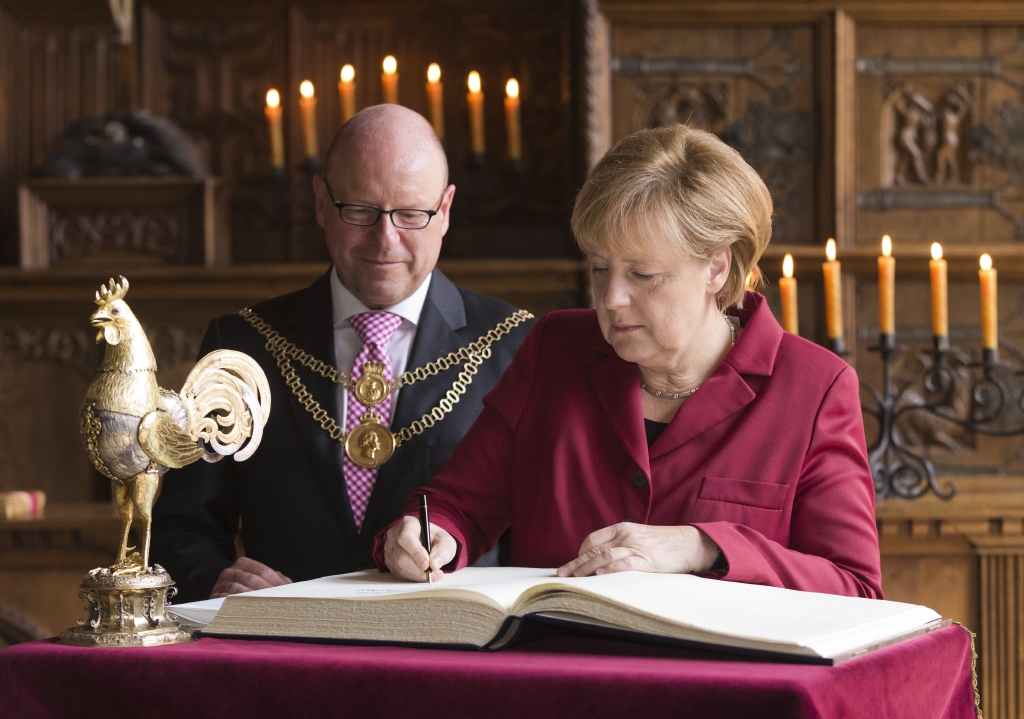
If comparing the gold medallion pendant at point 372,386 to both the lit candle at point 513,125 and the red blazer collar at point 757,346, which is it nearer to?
the red blazer collar at point 757,346

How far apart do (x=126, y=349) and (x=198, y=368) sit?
9 centimetres

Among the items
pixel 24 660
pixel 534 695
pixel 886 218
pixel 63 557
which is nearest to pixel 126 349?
pixel 24 660

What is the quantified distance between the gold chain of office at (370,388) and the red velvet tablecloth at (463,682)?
3.31 ft

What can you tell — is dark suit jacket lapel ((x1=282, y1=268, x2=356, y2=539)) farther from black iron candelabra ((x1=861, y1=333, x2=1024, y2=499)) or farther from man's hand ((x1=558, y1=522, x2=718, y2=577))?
black iron candelabra ((x1=861, y1=333, x2=1024, y2=499))

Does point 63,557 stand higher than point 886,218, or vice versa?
point 886,218

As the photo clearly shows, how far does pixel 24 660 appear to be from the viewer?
126 centimetres

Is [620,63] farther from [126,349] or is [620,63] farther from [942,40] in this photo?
[126,349]

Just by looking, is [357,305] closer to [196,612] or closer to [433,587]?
[196,612]

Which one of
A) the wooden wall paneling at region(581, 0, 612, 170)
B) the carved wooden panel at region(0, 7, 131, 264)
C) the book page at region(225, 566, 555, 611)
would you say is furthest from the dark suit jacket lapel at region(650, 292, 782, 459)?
the carved wooden panel at region(0, 7, 131, 264)

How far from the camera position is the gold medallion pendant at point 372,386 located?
2.38 meters

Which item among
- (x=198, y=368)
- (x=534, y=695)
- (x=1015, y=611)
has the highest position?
(x=198, y=368)

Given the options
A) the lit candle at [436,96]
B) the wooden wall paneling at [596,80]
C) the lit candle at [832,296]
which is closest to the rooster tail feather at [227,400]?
the lit candle at [832,296]

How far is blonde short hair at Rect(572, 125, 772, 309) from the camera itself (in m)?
1.69

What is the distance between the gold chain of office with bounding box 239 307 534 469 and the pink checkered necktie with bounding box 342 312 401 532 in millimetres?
16
